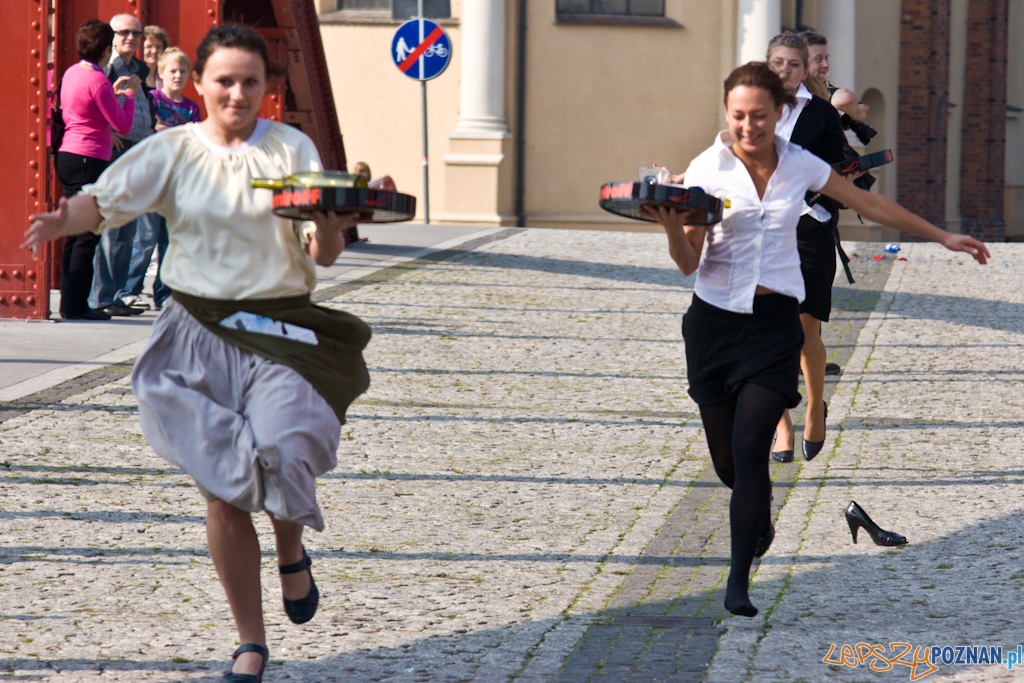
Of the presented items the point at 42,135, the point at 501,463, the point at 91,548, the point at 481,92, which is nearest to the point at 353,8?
the point at 481,92

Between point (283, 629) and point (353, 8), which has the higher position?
point (353, 8)

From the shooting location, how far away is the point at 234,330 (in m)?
4.05

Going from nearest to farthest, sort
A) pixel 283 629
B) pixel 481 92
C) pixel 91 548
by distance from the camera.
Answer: pixel 283 629 < pixel 91 548 < pixel 481 92

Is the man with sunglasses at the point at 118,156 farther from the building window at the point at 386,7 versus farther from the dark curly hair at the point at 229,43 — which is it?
the building window at the point at 386,7

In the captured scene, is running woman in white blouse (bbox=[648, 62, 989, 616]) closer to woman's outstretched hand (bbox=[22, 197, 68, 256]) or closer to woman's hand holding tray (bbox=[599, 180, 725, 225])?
woman's hand holding tray (bbox=[599, 180, 725, 225])

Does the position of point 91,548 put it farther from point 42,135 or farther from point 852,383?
point 42,135

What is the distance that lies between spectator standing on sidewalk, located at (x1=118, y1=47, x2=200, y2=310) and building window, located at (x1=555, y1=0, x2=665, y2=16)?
12526 millimetres

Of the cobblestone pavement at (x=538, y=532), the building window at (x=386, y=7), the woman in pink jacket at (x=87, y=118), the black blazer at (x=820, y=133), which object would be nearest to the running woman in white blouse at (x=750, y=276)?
the cobblestone pavement at (x=538, y=532)

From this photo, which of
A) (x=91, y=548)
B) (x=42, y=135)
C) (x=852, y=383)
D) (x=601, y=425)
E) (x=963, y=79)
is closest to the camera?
(x=91, y=548)

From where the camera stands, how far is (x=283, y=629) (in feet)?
15.1

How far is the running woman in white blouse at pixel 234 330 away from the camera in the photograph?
3943 mm

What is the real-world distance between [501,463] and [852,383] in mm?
3208

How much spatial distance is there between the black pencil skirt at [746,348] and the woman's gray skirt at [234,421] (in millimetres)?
1477

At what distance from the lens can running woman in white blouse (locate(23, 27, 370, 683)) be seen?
3943 mm
